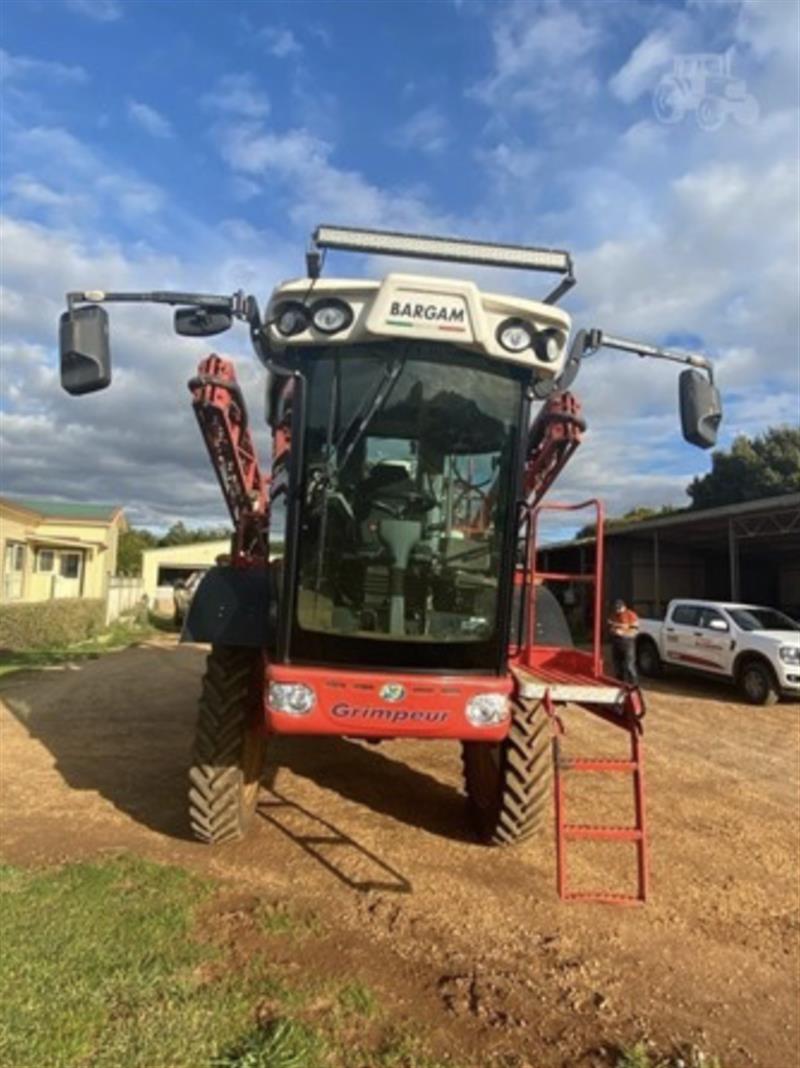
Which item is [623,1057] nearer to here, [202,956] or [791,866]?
[202,956]

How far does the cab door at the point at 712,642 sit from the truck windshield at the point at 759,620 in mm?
256

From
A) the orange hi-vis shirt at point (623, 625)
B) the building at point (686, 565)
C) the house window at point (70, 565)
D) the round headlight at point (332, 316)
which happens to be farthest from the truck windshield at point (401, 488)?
the house window at point (70, 565)

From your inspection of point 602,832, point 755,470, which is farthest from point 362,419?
point 755,470

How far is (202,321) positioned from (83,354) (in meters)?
0.78

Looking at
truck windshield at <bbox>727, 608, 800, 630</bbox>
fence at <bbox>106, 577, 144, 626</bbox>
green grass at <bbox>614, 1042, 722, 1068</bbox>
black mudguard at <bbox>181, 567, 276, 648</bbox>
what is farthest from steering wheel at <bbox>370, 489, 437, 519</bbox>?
fence at <bbox>106, 577, 144, 626</bbox>

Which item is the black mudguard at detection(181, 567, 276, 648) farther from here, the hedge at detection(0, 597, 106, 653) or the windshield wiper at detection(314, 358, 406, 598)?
the hedge at detection(0, 597, 106, 653)

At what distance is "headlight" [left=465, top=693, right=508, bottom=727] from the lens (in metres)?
4.52

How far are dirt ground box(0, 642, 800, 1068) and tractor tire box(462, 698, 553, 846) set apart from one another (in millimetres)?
167

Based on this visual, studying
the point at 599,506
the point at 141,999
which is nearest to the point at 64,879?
the point at 141,999

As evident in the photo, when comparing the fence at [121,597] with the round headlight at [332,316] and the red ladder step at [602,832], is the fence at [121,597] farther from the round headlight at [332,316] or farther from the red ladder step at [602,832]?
the red ladder step at [602,832]

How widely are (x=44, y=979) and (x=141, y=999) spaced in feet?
1.52

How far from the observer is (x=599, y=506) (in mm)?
5473

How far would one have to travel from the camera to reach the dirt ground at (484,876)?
367cm

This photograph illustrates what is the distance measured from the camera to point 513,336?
447cm
